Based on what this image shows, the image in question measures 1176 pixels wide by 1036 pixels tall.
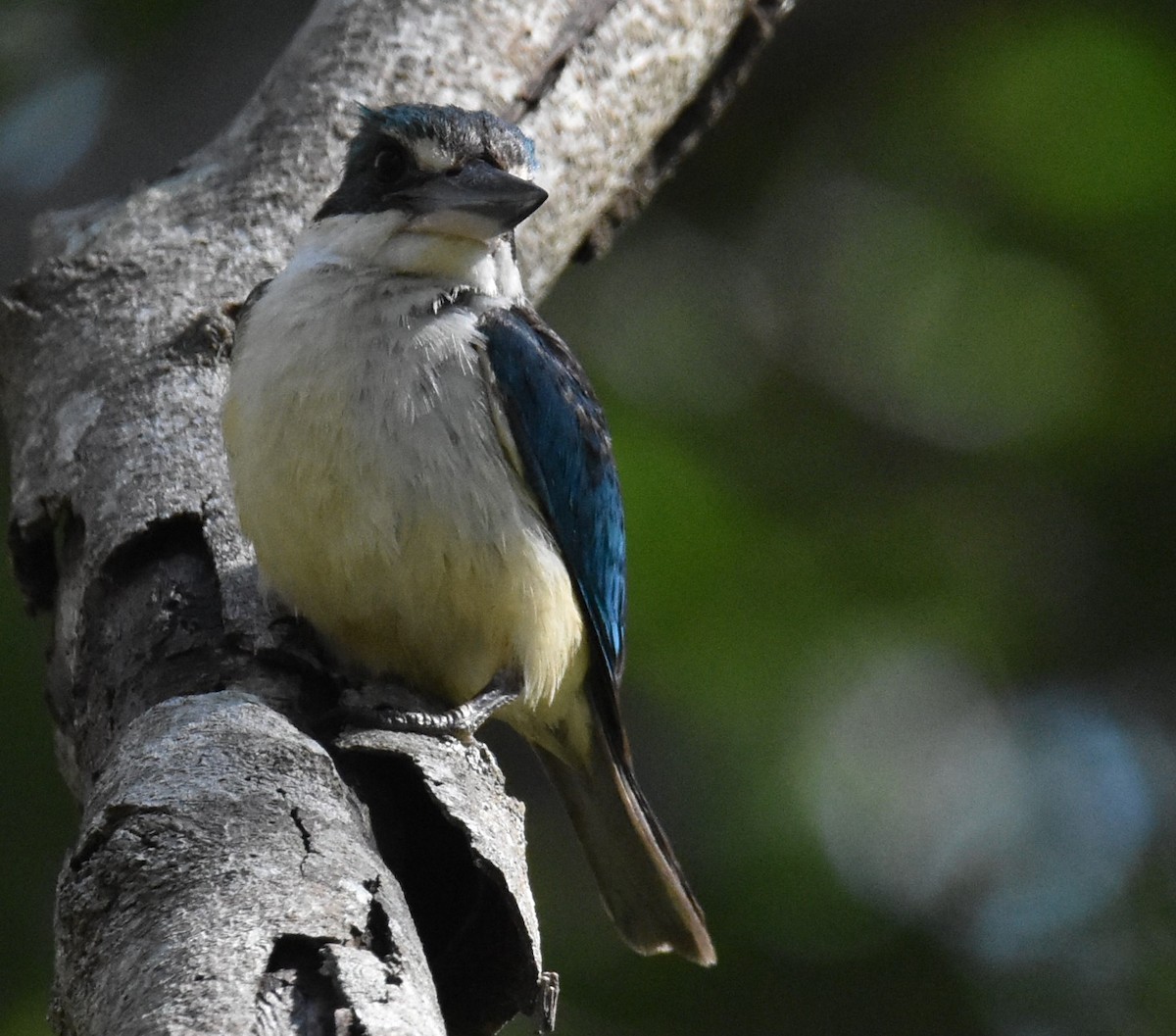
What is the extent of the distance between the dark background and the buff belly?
6.16ft

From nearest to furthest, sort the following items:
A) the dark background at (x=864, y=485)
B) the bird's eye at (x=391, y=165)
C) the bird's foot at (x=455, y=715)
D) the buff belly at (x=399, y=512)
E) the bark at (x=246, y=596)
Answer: the bark at (x=246, y=596)
the bird's foot at (x=455, y=715)
the buff belly at (x=399, y=512)
the bird's eye at (x=391, y=165)
the dark background at (x=864, y=485)

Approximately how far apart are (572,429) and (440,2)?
1452mm

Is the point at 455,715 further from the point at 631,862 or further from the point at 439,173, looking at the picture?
the point at 439,173

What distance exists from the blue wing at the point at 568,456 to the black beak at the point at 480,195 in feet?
0.76

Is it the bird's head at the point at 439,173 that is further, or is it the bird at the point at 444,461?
the bird's head at the point at 439,173

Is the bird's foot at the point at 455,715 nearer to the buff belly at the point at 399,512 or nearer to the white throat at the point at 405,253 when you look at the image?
the buff belly at the point at 399,512

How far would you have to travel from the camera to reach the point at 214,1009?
2092mm

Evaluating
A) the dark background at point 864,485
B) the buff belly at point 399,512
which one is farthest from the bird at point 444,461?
the dark background at point 864,485

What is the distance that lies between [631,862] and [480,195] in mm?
1752

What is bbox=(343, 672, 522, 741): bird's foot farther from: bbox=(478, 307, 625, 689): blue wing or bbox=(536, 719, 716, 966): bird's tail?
bbox=(536, 719, 716, 966): bird's tail

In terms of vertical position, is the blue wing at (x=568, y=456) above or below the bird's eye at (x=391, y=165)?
below

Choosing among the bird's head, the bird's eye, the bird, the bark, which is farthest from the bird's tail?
the bird's eye

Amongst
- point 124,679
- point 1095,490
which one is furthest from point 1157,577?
point 124,679

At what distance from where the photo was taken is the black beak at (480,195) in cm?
391
